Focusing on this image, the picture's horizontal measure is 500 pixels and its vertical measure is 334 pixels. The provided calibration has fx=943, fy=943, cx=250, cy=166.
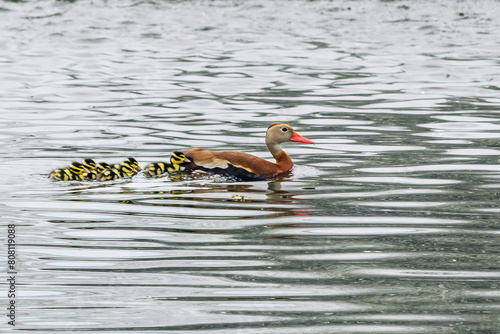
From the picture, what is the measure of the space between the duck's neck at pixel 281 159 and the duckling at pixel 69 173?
2.20 meters

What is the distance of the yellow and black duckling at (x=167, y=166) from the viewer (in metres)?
10.3

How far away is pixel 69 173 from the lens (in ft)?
32.7

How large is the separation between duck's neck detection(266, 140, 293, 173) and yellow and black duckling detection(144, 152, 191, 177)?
42.6 inches

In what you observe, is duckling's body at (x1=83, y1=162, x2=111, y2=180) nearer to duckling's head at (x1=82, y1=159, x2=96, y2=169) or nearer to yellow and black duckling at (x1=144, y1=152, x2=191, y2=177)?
duckling's head at (x1=82, y1=159, x2=96, y2=169)

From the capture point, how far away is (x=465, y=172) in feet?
33.9

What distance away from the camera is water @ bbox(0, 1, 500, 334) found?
5.61 metres

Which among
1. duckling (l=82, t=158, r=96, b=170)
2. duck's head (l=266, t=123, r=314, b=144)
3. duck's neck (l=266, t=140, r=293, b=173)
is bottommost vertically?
duck's neck (l=266, t=140, r=293, b=173)

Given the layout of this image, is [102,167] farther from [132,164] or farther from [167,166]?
[167,166]

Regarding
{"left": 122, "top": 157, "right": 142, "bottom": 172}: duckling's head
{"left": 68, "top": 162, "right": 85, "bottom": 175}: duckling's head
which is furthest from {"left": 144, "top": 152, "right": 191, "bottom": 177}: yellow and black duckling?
{"left": 68, "top": 162, "right": 85, "bottom": 175}: duckling's head

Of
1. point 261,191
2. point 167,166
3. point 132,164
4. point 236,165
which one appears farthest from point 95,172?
point 261,191

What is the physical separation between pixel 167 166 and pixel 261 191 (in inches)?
51.6

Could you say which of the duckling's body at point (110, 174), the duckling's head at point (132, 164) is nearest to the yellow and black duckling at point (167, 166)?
the duckling's head at point (132, 164)

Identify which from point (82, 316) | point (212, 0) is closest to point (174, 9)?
point (212, 0)

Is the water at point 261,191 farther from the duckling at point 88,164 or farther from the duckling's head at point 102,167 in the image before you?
the duckling at point 88,164
